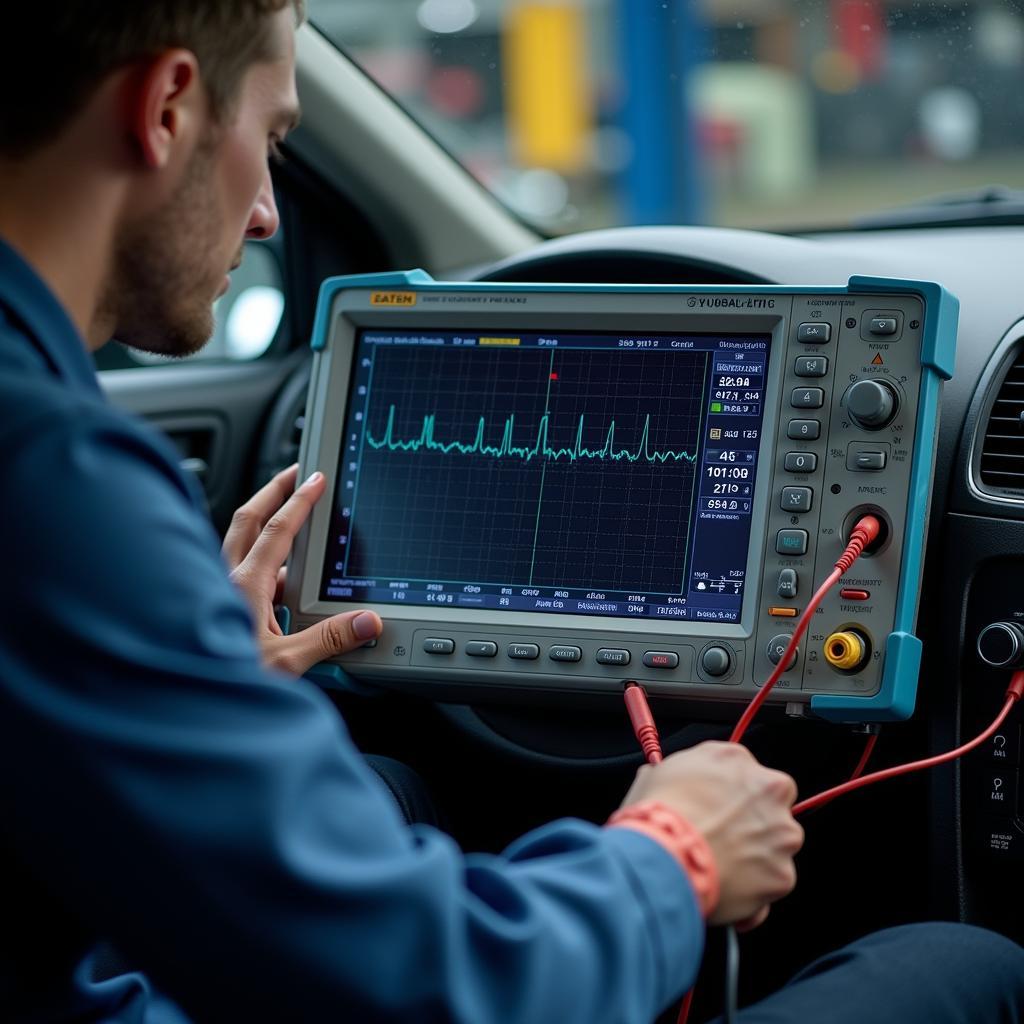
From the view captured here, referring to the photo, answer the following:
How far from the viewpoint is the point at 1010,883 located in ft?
5.47

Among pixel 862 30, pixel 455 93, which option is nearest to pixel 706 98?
pixel 455 93

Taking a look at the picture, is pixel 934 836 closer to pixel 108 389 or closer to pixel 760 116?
pixel 108 389

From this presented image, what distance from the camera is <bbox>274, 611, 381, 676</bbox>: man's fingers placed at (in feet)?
5.22

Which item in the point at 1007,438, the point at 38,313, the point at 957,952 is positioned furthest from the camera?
the point at 1007,438

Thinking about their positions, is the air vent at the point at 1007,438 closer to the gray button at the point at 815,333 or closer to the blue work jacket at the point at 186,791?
the gray button at the point at 815,333

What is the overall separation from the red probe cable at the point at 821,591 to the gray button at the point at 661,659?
91 mm

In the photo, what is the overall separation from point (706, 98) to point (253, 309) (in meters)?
6.93

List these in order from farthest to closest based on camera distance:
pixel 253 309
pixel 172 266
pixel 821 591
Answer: pixel 253 309 < pixel 821 591 < pixel 172 266

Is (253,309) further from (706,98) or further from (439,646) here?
(706,98)

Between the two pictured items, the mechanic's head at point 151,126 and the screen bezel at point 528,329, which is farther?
the screen bezel at point 528,329

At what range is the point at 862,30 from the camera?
2.65m

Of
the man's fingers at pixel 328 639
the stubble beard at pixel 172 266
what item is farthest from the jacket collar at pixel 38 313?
the man's fingers at pixel 328 639

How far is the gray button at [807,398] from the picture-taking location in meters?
1.54

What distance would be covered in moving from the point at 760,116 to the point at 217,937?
38.1 ft
